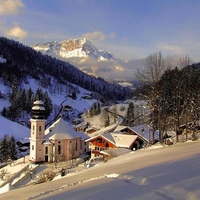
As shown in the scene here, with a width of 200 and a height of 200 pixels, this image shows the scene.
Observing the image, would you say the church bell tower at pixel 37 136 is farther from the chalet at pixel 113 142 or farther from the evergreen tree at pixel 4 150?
the evergreen tree at pixel 4 150

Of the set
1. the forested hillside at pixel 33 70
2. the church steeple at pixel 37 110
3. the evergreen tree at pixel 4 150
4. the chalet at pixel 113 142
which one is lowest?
the evergreen tree at pixel 4 150

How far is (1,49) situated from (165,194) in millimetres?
174172

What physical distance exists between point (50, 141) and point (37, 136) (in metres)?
1.97

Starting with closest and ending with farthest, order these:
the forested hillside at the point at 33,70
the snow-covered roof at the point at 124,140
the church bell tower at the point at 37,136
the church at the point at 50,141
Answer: the snow-covered roof at the point at 124,140, the church bell tower at the point at 37,136, the church at the point at 50,141, the forested hillside at the point at 33,70

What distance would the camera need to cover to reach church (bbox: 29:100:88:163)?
1475 inches

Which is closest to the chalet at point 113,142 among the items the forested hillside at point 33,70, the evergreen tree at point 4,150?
the evergreen tree at point 4,150

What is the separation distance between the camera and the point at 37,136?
125ft

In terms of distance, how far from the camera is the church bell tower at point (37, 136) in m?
37.2

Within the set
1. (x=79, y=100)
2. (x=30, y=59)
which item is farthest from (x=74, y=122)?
(x=30, y=59)

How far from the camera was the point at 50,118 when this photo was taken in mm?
98000

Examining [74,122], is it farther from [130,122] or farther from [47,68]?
[47,68]

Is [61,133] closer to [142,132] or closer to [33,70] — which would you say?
[142,132]

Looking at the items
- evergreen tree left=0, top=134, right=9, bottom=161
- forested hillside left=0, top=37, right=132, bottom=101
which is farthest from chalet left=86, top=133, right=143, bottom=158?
forested hillside left=0, top=37, right=132, bottom=101

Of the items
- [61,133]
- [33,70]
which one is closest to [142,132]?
[61,133]
